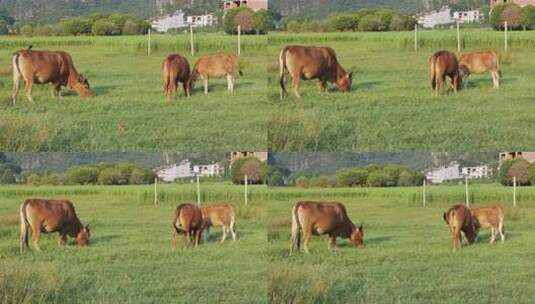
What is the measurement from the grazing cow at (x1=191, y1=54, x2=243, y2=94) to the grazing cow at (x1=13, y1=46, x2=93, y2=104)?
784 millimetres

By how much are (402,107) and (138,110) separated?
72.2 inches

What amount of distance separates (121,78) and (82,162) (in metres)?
0.68

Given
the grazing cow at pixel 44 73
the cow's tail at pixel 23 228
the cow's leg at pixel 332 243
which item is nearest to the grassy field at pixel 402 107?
the cow's leg at pixel 332 243

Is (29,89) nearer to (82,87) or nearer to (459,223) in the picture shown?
(82,87)

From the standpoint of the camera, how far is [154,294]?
24.2ft

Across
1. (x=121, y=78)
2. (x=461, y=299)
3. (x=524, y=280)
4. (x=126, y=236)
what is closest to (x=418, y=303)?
(x=461, y=299)

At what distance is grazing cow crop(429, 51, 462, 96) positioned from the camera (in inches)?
295

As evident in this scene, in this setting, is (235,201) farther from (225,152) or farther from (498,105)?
(498,105)

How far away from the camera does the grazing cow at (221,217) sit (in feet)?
24.8

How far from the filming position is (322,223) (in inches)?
295

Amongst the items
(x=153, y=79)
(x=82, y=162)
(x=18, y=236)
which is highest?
(x=153, y=79)

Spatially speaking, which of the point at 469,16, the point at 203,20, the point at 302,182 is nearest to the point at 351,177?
the point at 302,182

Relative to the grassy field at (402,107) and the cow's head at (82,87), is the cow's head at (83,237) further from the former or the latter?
the grassy field at (402,107)

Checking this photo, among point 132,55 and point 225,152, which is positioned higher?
point 132,55
